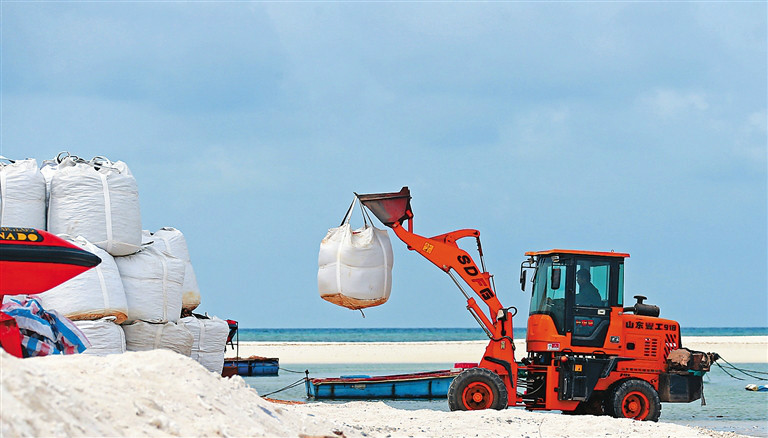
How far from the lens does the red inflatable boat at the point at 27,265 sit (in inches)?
295

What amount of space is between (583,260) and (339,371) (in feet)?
76.6

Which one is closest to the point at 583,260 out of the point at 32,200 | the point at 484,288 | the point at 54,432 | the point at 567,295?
the point at 567,295

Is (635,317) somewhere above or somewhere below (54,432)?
above

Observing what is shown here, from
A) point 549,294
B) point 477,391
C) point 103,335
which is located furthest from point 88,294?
point 549,294

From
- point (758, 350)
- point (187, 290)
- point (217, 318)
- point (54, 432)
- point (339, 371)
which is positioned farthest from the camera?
point (758, 350)

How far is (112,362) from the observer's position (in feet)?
20.9

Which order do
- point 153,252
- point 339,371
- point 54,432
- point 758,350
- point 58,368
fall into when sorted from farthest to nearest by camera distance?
point 758,350
point 339,371
point 153,252
point 58,368
point 54,432

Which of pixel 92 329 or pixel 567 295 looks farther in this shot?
pixel 567 295

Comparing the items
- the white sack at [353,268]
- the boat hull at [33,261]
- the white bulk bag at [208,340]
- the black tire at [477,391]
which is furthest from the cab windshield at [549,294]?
the boat hull at [33,261]

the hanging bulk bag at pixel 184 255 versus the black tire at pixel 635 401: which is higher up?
the hanging bulk bag at pixel 184 255

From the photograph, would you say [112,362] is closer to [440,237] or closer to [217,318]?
[440,237]

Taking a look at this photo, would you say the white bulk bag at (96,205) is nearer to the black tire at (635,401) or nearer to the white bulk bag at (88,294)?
the white bulk bag at (88,294)

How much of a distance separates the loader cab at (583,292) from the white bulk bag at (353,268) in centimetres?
218

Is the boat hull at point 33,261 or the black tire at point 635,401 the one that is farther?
the black tire at point 635,401
